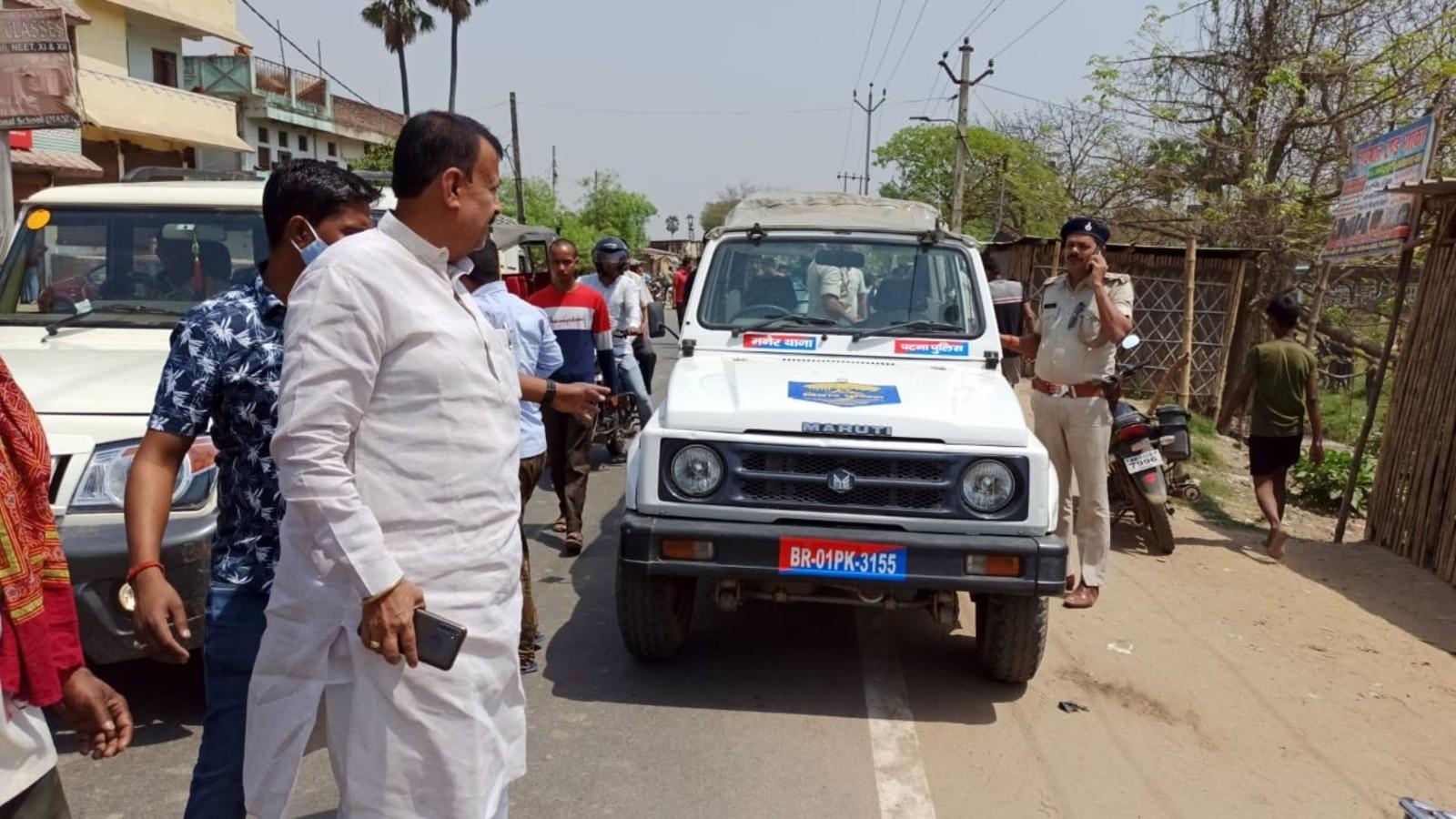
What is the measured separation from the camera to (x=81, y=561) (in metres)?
3.47

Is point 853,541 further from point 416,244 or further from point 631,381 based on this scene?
point 631,381

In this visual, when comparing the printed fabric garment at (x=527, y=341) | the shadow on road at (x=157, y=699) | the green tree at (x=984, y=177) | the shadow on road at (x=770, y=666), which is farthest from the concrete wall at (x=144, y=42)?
the shadow on road at (x=770, y=666)

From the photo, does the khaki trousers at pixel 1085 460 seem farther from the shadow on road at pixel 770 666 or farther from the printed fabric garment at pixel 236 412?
the printed fabric garment at pixel 236 412

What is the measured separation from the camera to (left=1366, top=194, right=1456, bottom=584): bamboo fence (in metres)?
6.91

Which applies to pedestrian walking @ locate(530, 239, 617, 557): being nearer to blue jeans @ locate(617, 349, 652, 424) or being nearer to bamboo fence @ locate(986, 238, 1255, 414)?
blue jeans @ locate(617, 349, 652, 424)

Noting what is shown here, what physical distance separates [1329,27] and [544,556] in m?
12.8

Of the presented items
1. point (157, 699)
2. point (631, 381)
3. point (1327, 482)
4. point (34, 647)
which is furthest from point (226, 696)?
point (1327, 482)

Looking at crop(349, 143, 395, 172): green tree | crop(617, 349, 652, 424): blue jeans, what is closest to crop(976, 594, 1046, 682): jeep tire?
crop(617, 349, 652, 424): blue jeans

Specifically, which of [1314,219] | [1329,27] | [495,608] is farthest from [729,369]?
[1329,27]

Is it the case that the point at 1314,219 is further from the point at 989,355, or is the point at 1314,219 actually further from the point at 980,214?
the point at 980,214

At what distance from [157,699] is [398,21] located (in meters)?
36.7

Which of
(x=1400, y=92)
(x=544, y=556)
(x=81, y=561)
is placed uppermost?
(x=1400, y=92)

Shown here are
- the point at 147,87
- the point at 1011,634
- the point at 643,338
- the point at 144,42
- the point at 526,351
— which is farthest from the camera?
the point at 144,42

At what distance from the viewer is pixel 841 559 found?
13.8ft
